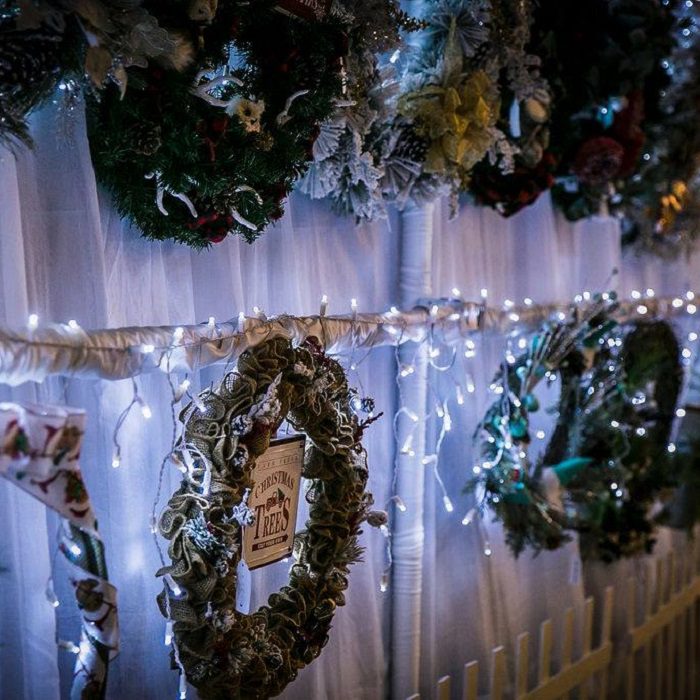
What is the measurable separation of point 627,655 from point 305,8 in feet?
7.16

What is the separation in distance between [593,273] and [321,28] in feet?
4.74

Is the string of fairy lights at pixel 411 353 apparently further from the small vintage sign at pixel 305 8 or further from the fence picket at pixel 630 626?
the fence picket at pixel 630 626

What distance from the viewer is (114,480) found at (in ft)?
4.49

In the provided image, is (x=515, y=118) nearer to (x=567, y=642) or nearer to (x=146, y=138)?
(x=146, y=138)

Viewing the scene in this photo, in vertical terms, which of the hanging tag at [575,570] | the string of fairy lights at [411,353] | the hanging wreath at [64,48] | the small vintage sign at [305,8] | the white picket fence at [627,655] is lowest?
the white picket fence at [627,655]

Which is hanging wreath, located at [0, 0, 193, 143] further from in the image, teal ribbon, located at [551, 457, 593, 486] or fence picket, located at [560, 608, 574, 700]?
fence picket, located at [560, 608, 574, 700]

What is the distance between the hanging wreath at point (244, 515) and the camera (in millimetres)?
1275

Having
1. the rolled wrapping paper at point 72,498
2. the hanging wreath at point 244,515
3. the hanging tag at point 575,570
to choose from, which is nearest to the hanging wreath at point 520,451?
the hanging tag at point 575,570

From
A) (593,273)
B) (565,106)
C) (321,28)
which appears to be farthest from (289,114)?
(593,273)

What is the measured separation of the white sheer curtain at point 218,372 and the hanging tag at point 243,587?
141 millimetres

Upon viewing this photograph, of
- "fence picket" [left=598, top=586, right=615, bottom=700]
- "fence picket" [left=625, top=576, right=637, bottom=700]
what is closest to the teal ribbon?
"fence picket" [left=598, top=586, right=615, bottom=700]

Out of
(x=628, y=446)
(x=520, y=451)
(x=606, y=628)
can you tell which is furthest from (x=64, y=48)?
(x=606, y=628)

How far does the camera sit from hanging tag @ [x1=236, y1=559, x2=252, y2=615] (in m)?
1.37

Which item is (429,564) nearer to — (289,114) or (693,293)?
(289,114)
